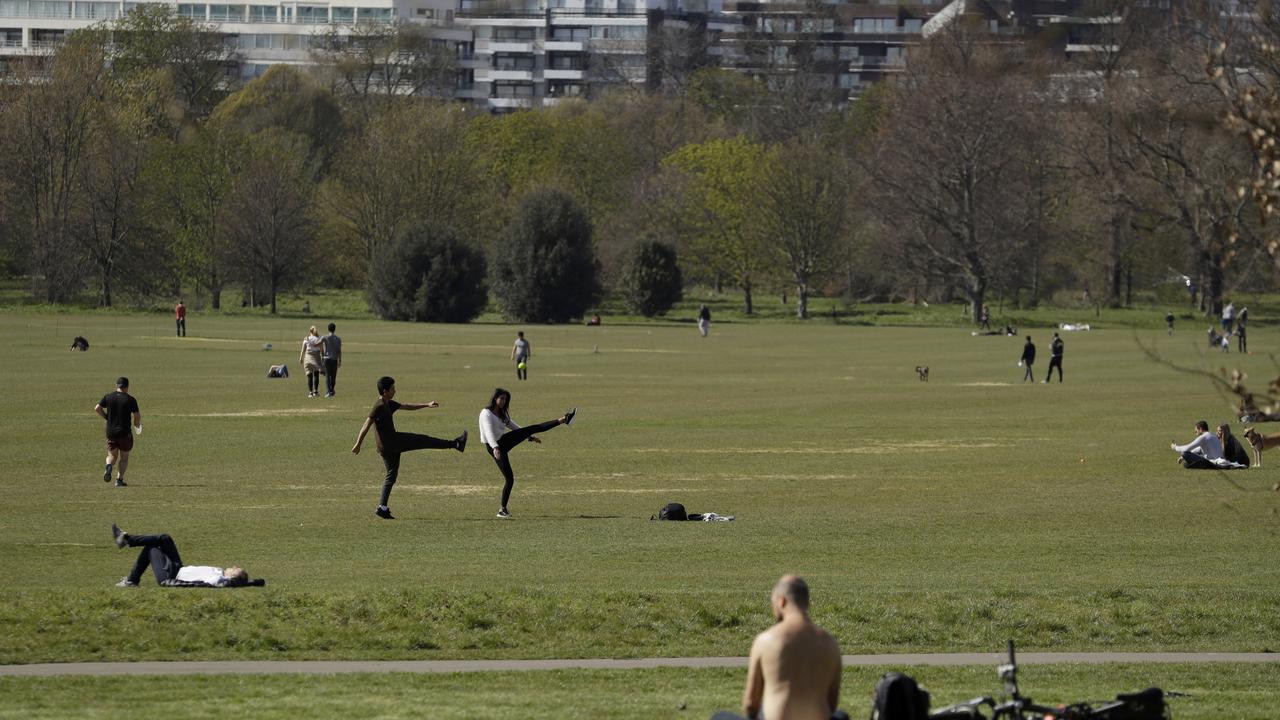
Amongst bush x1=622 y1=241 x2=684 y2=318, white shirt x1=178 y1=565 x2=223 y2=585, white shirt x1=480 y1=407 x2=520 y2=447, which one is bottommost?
white shirt x1=178 y1=565 x2=223 y2=585

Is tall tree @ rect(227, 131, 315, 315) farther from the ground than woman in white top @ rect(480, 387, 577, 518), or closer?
farther from the ground

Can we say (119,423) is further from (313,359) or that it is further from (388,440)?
(313,359)

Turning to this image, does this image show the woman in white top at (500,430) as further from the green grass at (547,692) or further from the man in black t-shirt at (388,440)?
the green grass at (547,692)

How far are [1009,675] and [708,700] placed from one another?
3.96 metres

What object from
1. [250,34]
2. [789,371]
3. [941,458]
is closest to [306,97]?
[250,34]

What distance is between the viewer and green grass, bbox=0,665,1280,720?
13.5 m

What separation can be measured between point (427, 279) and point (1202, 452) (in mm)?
74235

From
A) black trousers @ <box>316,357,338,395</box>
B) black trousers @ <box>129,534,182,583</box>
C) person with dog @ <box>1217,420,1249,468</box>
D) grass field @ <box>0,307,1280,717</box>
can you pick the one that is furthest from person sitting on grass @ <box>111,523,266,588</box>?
black trousers @ <box>316,357,338,395</box>

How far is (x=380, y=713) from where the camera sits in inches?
523

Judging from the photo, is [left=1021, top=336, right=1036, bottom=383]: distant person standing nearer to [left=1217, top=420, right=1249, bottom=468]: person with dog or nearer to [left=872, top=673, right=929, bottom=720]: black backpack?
[left=1217, top=420, right=1249, bottom=468]: person with dog

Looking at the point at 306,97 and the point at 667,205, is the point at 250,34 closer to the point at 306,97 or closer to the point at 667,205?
the point at 306,97

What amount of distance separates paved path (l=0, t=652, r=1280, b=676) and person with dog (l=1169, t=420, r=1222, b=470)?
1751cm

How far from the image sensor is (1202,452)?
111 ft

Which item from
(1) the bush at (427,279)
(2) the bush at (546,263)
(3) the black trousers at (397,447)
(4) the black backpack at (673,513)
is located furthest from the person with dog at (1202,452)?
(2) the bush at (546,263)
